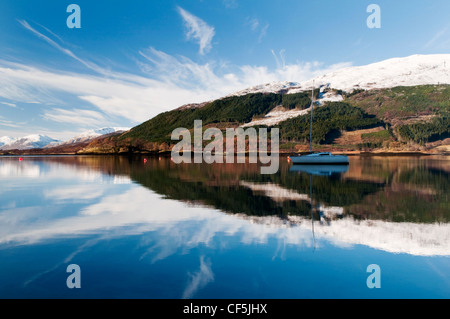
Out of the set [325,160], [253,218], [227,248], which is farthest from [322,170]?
[227,248]

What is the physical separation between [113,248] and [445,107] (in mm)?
233792

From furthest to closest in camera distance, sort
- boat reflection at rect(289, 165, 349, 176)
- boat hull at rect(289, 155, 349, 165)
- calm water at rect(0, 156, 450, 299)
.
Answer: boat hull at rect(289, 155, 349, 165) < boat reflection at rect(289, 165, 349, 176) < calm water at rect(0, 156, 450, 299)

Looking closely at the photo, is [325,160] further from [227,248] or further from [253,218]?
[227,248]

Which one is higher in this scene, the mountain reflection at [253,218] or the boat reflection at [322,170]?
the boat reflection at [322,170]

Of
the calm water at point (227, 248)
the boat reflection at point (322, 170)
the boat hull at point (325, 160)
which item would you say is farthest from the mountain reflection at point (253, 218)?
the boat hull at point (325, 160)

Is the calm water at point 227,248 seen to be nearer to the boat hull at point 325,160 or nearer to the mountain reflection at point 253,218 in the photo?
the mountain reflection at point 253,218

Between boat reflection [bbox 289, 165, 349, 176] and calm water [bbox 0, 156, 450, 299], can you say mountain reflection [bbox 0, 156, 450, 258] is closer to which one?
calm water [bbox 0, 156, 450, 299]

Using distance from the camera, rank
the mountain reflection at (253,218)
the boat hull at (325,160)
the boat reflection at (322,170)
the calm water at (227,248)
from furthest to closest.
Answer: the boat hull at (325,160) < the boat reflection at (322,170) < the mountain reflection at (253,218) < the calm water at (227,248)

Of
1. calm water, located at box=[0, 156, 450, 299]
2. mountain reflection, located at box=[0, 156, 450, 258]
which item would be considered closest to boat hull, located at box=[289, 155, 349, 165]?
mountain reflection, located at box=[0, 156, 450, 258]

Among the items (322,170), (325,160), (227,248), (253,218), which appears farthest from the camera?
(325,160)

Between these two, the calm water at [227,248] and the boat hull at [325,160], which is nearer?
the calm water at [227,248]

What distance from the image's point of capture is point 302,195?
22.6 m
